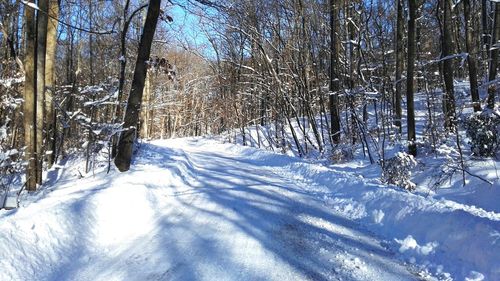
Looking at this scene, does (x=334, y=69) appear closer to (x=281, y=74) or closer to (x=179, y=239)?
(x=281, y=74)

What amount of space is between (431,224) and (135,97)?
23.8ft

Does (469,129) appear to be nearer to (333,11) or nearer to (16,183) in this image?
(333,11)

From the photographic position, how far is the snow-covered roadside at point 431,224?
461 cm

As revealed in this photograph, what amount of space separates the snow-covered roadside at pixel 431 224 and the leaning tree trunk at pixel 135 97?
4.70 meters

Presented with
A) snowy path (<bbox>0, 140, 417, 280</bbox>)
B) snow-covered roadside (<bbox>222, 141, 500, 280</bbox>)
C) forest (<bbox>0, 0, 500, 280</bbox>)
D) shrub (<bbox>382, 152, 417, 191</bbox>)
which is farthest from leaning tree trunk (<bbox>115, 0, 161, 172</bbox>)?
shrub (<bbox>382, 152, 417, 191</bbox>)

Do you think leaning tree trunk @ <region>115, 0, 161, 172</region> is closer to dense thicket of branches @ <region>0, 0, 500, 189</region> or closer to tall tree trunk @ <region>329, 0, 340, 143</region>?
dense thicket of branches @ <region>0, 0, 500, 189</region>

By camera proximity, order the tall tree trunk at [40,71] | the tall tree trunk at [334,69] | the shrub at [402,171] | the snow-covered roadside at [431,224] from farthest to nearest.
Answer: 1. the tall tree trunk at [334,69]
2. the tall tree trunk at [40,71]
3. the shrub at [402,171]
4. the snow-covered roadside at [431,224]

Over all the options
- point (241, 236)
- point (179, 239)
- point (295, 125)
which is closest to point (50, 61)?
point (179, 239)

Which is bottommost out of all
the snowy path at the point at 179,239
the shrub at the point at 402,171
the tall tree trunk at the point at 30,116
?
the snowy path at the point at 179,239

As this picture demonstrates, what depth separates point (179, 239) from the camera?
19.1 ft

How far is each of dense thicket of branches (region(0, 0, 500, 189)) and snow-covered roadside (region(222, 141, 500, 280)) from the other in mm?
2050

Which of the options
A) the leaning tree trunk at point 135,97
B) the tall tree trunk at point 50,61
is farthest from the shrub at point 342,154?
the tall tree trunk at point 50,61

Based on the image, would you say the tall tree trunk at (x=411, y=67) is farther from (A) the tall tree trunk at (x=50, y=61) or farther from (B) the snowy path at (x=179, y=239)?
(A) the tall tree trunk at (x=50, y=61)

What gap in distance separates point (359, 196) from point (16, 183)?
8097 mm
